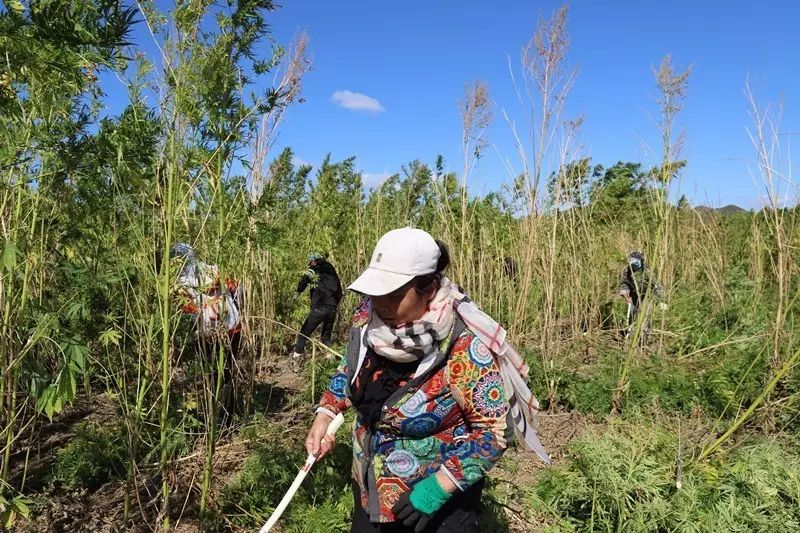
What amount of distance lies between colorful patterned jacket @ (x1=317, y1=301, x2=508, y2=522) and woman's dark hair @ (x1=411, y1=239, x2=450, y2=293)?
15 centimetres

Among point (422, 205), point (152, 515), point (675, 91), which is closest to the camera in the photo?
point (152, 515)

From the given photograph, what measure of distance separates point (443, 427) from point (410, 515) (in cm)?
25

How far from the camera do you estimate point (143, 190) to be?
2303mm

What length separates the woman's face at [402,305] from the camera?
164cm

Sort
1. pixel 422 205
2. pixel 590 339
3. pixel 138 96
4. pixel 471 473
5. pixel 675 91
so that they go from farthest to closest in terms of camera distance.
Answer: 1. pixel 422 205
2. pixel 590 339
3. pixel 675 91
4. pixel 138 96
5. pixel 471 473

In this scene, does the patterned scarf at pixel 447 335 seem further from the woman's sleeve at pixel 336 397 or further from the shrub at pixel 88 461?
the shrub at pixel 88 461

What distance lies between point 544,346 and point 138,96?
352 centimetres

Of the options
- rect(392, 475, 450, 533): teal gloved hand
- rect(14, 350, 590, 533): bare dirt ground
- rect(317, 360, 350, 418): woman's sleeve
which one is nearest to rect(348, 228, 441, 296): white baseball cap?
rect(317, 360, 350, 418): woman's sleeve

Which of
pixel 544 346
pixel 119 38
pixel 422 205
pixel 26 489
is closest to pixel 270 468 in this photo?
pixel 26 489

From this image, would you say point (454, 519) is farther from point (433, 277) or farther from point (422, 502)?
point (433, 277)

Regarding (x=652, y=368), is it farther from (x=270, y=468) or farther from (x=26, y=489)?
(x=26, y=489)

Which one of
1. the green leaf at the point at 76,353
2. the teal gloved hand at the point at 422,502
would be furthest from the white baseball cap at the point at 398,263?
the green leaf at the point at 76,353

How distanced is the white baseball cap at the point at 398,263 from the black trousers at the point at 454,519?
63cm

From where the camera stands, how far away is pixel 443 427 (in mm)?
1686
